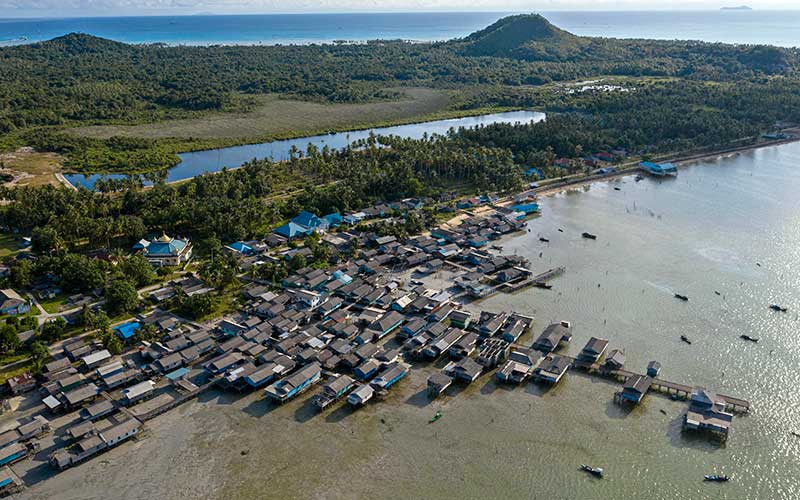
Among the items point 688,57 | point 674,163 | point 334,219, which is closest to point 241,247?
point 334,219

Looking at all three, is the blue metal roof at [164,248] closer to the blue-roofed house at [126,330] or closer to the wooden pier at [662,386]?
the blue-roofed house at [126,330]

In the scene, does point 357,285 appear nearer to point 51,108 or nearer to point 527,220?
point 527,220

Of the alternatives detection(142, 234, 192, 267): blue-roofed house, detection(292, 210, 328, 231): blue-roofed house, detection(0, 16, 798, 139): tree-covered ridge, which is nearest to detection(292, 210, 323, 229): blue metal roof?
detection(292, 210, 328, 231): blue-roofed house

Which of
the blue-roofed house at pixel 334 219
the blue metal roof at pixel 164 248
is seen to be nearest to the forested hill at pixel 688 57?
the blue-roofed house at pixel 334 219

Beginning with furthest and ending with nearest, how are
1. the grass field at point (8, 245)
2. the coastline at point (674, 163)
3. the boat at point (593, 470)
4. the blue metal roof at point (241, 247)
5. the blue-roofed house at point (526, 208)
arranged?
the coastline at point (674, 163) < the blue-roofed house at point (526, 208) < the blue metal roof at point (241, 247) < the grass field at point (8, 245) < the boat at point (593, 470)

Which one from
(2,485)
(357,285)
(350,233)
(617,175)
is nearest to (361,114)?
(617,175)

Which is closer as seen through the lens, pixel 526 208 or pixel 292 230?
pixel 292 230

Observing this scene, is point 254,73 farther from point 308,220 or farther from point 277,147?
point 308,220
